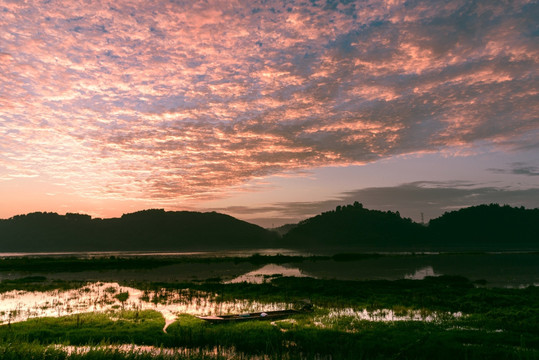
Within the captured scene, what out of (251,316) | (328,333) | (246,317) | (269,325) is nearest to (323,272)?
(251,316)

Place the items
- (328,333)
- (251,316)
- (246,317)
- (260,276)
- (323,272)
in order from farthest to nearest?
(323,272) < (260,276) < (251,316) < (246,317) < (328,333)

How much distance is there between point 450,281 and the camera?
5278 cm

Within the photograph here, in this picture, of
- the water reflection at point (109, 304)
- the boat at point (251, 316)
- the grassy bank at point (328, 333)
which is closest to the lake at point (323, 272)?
the water reflection at point (109, 304)

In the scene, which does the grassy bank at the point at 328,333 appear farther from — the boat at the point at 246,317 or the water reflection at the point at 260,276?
the water reflection at the point at 260,276

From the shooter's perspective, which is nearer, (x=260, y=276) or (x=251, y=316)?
(x=251, y=316)

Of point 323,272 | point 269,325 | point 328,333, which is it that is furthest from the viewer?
point 323,272

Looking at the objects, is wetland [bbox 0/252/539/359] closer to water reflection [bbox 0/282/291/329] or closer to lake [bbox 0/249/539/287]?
water reflection [bbox 0/282/291/329]

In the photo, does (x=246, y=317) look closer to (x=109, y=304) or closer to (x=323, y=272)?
(x=109, y=304)

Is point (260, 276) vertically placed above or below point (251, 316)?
below

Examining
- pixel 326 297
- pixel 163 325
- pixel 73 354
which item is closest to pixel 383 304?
pixel 326 297

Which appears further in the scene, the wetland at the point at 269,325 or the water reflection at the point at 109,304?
the water reflection at the point at 109,304

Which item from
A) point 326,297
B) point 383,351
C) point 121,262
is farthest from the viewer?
point 121,262

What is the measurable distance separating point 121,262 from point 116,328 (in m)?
78.1

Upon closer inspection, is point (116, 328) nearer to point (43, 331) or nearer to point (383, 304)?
point (43, 331)
